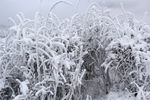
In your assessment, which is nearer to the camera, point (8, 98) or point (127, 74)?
point (8, 98)

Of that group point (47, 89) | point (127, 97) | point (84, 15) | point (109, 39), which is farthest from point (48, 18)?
point (127, 97)

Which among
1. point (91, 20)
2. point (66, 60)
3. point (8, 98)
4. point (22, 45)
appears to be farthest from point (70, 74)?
point (91, 20)

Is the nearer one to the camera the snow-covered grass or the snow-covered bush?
the snow-covered grass

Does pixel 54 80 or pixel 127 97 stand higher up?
pixel 54 80

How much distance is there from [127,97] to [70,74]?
68 cm

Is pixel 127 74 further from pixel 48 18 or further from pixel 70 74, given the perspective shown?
pixel 48 18

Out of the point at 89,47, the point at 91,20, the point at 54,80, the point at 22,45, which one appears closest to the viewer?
the point at 54,80

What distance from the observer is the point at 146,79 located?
230cm

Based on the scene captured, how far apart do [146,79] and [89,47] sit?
718mm

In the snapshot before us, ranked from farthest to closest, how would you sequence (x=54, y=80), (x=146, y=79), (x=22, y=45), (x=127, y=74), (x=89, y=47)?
(x=89, y=47)
(x=127, y=74)
(x=146, y=79)
(x=22, y=45)
(x=54, y=80)

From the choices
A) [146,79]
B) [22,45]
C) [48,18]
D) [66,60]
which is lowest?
[146,79]

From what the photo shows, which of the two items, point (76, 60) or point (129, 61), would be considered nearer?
point (76, 60)

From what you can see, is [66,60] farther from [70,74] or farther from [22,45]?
[22,45]

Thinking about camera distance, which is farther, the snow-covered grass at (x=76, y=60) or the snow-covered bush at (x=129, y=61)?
the snow-covered bush at (x=129, y=61)
